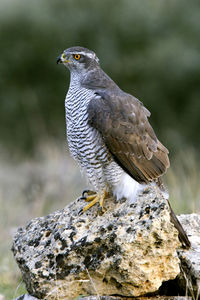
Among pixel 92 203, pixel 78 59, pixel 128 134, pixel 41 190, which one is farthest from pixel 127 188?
pixel 41 190

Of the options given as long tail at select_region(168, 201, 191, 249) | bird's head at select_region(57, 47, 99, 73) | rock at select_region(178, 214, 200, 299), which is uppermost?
bird's head at select_region(57, 47, 99, 73)

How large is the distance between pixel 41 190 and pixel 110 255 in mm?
5343

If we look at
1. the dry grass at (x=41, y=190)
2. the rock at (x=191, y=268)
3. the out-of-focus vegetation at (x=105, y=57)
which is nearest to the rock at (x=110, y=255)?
the rock at (x=191, y=268)

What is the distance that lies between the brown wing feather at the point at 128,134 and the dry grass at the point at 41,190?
4.39 feet

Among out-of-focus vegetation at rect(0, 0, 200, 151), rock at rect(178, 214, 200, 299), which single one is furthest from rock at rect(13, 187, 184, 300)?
out-of-focus vegetation at rect(0, 0, 200, 151)

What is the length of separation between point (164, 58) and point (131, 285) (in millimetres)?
12509

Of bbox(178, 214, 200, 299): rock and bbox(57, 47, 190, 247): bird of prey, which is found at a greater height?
bbox(57, 47, 190, 247): bird of prey

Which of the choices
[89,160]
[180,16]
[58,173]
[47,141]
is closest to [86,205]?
[89,160]

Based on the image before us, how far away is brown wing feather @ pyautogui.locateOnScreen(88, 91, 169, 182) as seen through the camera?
4.31 m

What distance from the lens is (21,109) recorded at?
16.1 meters

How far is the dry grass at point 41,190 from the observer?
6280 millimetres

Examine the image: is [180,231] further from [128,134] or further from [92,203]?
[128,134]

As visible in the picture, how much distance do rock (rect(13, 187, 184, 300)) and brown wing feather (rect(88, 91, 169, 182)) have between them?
42 cm

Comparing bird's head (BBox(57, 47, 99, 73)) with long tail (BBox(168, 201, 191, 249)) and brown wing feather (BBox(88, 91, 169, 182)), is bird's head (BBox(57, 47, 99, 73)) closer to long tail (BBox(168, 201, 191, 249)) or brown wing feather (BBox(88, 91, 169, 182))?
brown wing feather (BBox(88, 91, 169, 182))
